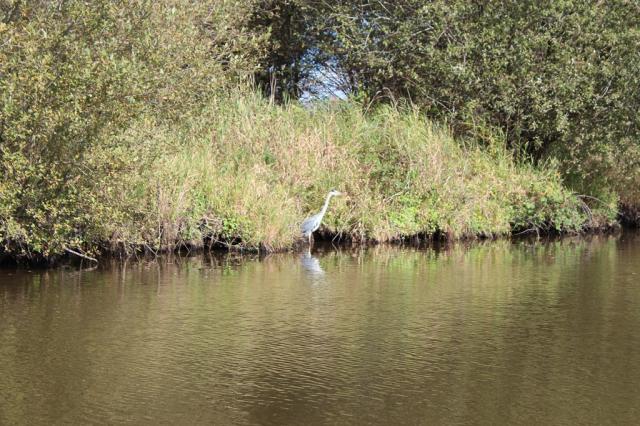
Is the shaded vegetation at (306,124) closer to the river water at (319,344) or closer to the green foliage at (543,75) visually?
the green foliage at (543,75)

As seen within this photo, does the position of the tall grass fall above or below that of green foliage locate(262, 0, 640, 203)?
below

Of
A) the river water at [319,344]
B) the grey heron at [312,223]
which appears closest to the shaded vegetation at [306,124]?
the grey heron at [312,223]

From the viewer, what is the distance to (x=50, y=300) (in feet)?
38.9

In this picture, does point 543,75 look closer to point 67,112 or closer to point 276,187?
point 276,187

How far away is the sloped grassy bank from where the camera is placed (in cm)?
1380

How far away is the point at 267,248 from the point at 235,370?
27.4ft

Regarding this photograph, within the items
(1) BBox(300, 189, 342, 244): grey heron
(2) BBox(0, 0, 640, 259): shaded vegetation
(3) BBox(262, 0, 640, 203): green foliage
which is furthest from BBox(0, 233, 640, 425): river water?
(3) BBox(262, 0, 640, 203): green foliage

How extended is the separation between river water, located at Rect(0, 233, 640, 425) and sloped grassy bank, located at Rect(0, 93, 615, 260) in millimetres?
928

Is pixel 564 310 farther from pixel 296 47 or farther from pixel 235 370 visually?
pixel 296 47

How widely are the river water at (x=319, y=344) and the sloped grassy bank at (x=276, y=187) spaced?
928 millimetres

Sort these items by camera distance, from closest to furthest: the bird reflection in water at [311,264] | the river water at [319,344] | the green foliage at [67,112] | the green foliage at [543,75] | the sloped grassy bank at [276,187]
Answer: the river water at [319,344], the green foliage at [67,112], the sloped grassy bank at [276,187], the bird reflection in water at [311,264], the green foliage at [543,75]

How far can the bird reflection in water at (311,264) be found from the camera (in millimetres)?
14609

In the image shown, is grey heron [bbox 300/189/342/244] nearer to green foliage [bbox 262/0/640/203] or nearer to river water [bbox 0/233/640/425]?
river water [bbox 0/233/640/425]

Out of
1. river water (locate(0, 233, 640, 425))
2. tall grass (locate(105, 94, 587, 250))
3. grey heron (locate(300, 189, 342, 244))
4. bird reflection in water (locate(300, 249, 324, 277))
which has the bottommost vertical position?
river water (locate(0, 233, 640, 425))
